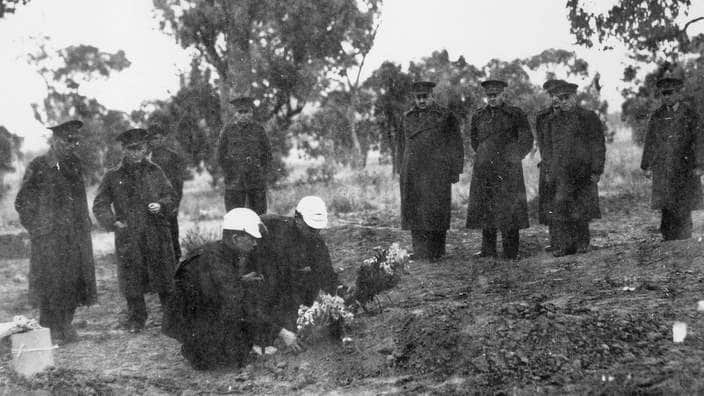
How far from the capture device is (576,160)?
725 centimetres

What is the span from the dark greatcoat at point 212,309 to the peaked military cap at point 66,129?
183 cm

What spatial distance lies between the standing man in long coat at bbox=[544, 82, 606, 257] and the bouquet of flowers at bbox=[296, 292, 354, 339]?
3.30 metres

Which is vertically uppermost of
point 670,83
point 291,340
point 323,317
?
point 670,83

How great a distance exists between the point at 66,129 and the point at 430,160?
12.3 feet

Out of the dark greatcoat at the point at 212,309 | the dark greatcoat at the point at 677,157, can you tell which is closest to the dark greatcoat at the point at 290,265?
the dark greatcoat at the point at 212,309

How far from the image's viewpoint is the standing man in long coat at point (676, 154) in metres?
Result: 7.16

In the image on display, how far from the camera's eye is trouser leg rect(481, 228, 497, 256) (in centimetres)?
774

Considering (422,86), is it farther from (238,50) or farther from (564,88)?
(238,50)

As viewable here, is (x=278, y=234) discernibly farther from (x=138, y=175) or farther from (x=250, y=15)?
(x=250, y=15)

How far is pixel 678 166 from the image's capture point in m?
7.21

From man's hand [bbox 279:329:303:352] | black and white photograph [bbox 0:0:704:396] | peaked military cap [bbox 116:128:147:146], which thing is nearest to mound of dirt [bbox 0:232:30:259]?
black and white photograph [bbox 0:0:704:396]

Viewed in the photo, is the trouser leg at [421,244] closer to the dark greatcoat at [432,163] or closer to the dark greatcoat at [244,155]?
the dark greatcoat at [432,163]

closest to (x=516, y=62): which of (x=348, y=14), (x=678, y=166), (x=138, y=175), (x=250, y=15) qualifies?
(x=348, y=14)

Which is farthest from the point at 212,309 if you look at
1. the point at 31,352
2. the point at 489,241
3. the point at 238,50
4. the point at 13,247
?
the point at 238,50
